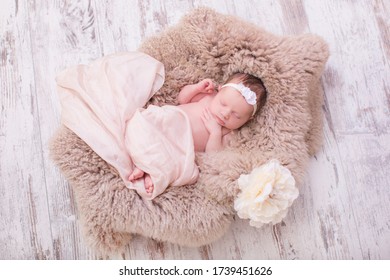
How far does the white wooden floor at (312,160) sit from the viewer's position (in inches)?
53.7

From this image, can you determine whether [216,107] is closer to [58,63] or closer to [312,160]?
[312,160]

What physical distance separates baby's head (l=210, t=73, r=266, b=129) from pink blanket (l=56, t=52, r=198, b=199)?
0.36 ft

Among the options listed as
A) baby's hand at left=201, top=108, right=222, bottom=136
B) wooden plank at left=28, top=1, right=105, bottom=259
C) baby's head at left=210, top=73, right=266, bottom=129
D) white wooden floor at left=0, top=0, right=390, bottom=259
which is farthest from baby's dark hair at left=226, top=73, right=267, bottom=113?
wooden plank at left=28, top=1, right=105, bottom=259

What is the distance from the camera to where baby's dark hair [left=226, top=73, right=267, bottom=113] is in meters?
1.34

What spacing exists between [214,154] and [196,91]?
21 centimetres

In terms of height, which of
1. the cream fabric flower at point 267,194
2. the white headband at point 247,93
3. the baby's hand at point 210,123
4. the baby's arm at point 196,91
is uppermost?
the baby's arm at point 196,91

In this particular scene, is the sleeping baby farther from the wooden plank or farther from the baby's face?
the wooden plank

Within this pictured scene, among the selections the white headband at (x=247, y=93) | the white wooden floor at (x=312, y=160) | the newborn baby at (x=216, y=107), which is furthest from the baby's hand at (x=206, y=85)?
the white wooden floor at (x=312, y=160)

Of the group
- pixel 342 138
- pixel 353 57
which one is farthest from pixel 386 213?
pixel 353 57

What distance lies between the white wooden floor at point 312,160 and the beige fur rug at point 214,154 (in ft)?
0.32

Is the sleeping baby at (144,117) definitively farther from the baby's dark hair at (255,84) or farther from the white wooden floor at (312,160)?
the white wooden floor at (312,160)
